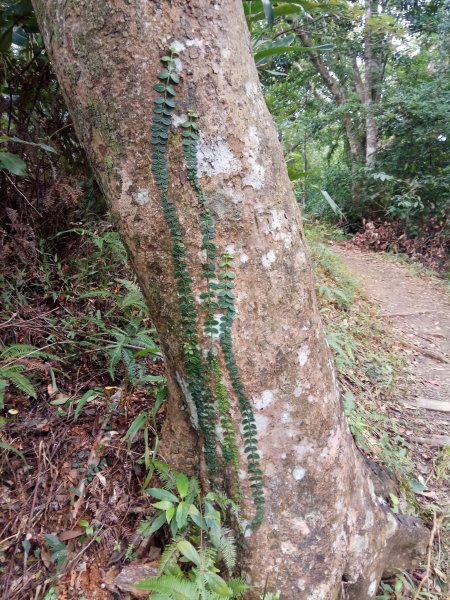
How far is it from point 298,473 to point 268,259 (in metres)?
0.81

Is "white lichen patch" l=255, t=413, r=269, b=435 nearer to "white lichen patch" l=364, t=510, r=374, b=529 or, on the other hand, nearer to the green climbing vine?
the green climbing vine

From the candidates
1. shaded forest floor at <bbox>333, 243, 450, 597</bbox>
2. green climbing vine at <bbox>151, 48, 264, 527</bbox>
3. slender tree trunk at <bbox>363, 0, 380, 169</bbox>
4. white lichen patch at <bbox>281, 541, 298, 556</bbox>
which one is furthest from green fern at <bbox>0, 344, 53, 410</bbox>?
slender tree trunk at <bbox>363, 0, 380, 169</bbox>

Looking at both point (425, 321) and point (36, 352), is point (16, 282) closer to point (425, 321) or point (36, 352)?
point (36, 352)

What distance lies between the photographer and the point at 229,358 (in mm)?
1341

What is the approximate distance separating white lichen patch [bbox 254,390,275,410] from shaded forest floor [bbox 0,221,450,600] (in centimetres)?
68

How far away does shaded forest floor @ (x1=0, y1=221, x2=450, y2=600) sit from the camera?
5.26 ft

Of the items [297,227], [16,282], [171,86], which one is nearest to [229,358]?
[297,227]

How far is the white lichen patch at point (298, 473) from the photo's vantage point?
4.79 feet

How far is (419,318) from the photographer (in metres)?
5.38

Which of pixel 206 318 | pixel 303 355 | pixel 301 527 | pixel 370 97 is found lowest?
pixel 301 527

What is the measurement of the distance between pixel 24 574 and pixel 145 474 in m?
0.57

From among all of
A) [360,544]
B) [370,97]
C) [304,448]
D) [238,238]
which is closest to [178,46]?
[238,238]

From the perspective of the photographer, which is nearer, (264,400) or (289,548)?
(264,400)

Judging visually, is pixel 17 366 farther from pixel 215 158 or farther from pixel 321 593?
pixel 321 593
